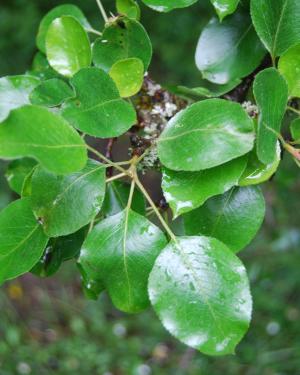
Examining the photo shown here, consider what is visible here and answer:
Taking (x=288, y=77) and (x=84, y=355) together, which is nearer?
(x=288, y=77)

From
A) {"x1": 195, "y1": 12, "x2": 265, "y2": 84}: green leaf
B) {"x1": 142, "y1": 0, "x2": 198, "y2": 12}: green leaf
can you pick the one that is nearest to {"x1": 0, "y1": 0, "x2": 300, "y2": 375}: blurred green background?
{"x1": 195, "y1": 12, "x2": 265, "y2": 84}: green leaf

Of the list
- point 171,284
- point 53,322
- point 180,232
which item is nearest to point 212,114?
point 171,284

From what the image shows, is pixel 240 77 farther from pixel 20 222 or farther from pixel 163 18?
pixel 163 18

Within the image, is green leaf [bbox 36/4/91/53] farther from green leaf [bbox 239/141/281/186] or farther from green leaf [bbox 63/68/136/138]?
green leaf [bbox 239/141/281/186]

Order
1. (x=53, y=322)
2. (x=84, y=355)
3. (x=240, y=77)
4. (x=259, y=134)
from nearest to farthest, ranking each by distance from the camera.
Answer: (x=259, y=134)
(x=240, y=77)
(x=84, y=355)
(x=53, y=322)

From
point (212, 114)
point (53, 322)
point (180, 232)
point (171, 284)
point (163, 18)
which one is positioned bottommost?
point (53, 322)

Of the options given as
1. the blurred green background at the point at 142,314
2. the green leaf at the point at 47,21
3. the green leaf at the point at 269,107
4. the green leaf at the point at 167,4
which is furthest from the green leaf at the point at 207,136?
the blurred green background at the point at 142,314

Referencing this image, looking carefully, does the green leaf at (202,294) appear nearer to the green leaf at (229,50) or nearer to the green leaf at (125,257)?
the green leaf at (125,257)

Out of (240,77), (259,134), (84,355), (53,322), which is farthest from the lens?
(53,322)
